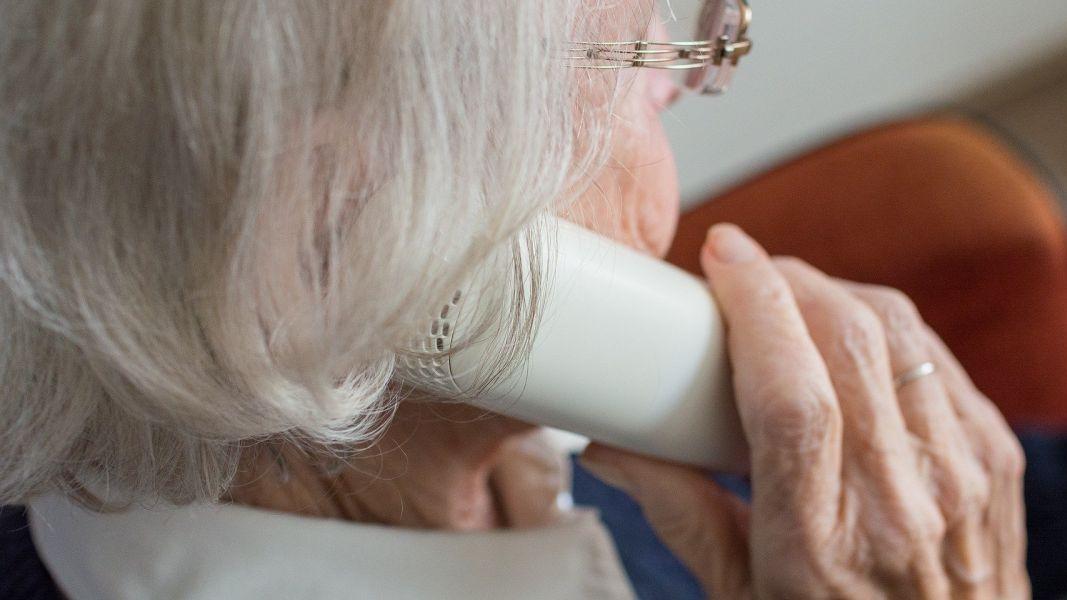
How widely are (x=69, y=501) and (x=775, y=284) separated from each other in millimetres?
517

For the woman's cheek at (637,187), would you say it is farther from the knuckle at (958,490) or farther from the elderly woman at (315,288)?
the knuckle at (958,490)

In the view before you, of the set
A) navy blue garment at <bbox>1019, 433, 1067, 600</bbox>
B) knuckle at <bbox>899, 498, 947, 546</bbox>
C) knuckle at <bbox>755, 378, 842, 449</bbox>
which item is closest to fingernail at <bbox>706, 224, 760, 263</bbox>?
knuckle at <bbox>755, 378, 842, 449</bbox>

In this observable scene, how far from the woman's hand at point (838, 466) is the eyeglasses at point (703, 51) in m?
0.13

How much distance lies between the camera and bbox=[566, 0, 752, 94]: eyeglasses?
49 centimetres

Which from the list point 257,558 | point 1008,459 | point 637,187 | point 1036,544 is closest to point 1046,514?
point 1036,544

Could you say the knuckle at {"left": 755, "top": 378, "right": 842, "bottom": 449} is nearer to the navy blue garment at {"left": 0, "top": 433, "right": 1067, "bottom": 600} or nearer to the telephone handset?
the telephone handset

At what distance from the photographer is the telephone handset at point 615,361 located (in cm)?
50

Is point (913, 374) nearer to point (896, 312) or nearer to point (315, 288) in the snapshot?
point (896, 312)

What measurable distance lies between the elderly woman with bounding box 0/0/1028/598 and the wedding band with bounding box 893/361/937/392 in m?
0.05

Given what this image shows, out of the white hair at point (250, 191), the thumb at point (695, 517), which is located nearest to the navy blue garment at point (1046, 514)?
Result: the thumb at point (695, 517)

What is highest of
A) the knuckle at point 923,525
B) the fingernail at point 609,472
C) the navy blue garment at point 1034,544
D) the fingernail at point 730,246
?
the fingernail at point 730,246

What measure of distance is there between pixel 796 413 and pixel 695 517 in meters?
0.19

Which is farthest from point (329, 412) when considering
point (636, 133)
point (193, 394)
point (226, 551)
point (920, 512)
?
point (920, 512)

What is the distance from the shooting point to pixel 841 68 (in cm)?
171
